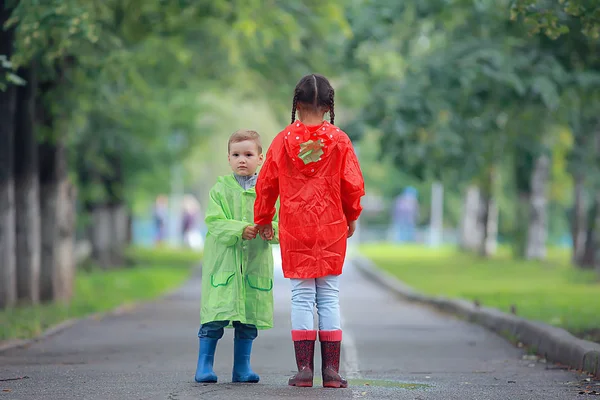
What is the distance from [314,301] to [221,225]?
28.1 inches

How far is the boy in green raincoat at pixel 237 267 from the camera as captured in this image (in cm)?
732

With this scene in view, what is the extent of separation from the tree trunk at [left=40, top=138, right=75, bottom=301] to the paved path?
2.48 m

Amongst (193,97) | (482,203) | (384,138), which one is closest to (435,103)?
(384,138)

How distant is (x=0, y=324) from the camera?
13.2 m

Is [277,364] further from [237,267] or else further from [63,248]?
[63,248]

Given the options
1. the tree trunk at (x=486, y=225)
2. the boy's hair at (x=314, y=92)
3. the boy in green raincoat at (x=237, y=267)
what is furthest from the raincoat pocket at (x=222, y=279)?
the tree trunk at (x=486, y=225)

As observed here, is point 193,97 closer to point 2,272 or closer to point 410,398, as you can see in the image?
point 2,272

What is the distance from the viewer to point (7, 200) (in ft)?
52.1

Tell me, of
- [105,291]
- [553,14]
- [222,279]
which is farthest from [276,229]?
[105,291]

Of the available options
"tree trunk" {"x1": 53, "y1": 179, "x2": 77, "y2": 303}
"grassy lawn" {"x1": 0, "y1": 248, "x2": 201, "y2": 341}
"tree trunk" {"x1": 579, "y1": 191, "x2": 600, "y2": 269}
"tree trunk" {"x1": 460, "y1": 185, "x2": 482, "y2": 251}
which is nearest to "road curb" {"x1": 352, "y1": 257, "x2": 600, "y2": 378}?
"grassy lawn" {"x1": 0, "y1": 248, "x2": 201, "y2": 341}

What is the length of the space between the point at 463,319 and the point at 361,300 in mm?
5846

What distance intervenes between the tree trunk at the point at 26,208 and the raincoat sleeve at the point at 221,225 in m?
10.0

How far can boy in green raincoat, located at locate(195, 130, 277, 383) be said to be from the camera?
732 cm

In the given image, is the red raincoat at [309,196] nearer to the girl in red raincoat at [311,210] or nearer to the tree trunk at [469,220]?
the girl in red raincoat at [311,210]
